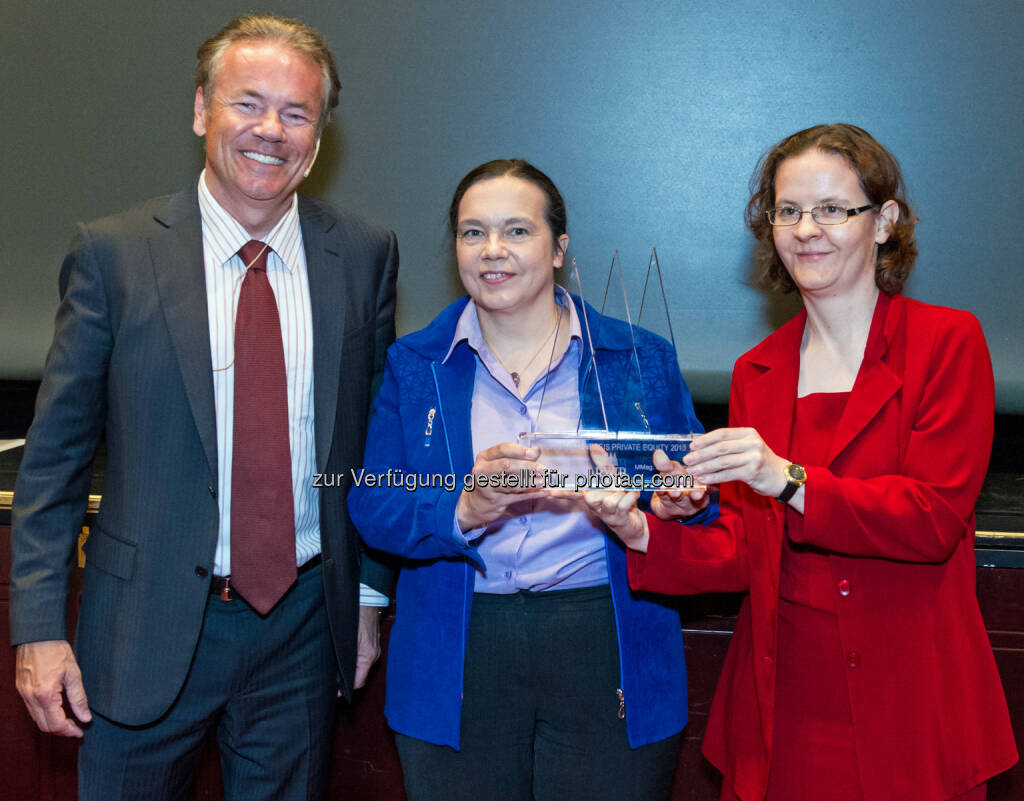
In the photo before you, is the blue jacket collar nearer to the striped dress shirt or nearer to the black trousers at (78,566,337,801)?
the striped dress shirt

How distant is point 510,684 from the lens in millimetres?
1522

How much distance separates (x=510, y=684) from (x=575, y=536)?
267mm

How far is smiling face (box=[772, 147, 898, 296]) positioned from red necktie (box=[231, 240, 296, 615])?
0.89m

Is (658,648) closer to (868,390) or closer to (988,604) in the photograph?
(868,390)

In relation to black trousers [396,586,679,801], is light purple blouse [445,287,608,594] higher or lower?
higher

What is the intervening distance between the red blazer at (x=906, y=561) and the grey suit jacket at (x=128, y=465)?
2.46 ft

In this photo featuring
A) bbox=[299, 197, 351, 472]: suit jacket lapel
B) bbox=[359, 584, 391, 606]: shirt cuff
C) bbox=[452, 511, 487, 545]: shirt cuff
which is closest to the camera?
bbox=[452, 511, 487, 545]: shirt cuff


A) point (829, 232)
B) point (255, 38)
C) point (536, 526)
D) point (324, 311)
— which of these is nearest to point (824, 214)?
point (829, 232)

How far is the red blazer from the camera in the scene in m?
1.39

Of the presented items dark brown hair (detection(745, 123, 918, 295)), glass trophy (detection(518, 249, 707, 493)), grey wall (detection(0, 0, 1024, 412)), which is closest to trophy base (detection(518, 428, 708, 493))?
glass trophy (detection(518, 249, 707, 493))

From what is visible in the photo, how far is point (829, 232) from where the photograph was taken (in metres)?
1.49

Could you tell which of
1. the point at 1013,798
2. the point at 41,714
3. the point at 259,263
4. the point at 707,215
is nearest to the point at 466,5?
the point at 707,215

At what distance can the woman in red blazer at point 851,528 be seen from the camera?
139cm

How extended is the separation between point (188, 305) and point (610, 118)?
162 cm
